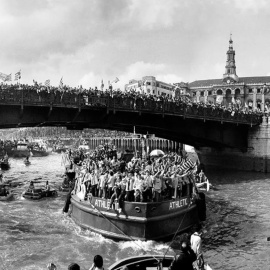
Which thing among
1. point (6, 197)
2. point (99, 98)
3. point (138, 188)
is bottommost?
point (6, 197)

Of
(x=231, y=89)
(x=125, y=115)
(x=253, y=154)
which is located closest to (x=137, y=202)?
(x=125, y=115)

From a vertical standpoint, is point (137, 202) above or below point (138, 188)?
below

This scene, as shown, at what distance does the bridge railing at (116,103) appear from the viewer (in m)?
35.9

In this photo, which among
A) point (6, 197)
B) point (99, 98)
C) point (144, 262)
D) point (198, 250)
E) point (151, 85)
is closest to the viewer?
point (144, 262)

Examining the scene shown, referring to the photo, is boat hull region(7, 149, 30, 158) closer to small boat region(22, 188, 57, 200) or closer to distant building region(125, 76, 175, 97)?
distant building region(125, 76, 175, 97)

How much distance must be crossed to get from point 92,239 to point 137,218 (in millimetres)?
3314

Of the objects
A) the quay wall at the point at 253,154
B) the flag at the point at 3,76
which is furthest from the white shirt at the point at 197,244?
the quay wall at the point at 253,154

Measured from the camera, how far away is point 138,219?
62.6 ft

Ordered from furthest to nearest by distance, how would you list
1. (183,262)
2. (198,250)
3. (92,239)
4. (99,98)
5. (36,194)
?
(99,98) → (36,194) → (92,239) → (198,250) → (183,262)

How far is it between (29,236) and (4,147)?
83955 mm

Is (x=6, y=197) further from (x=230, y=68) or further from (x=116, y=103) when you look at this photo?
(x=230, y=68)

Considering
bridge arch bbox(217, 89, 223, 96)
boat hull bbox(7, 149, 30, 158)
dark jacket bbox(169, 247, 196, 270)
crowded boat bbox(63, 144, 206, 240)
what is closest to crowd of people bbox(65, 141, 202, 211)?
crowded boat bbox(63, 144, 206, 240)

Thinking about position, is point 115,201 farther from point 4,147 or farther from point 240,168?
point 4,147

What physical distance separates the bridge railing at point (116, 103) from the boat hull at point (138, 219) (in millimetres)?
17404
